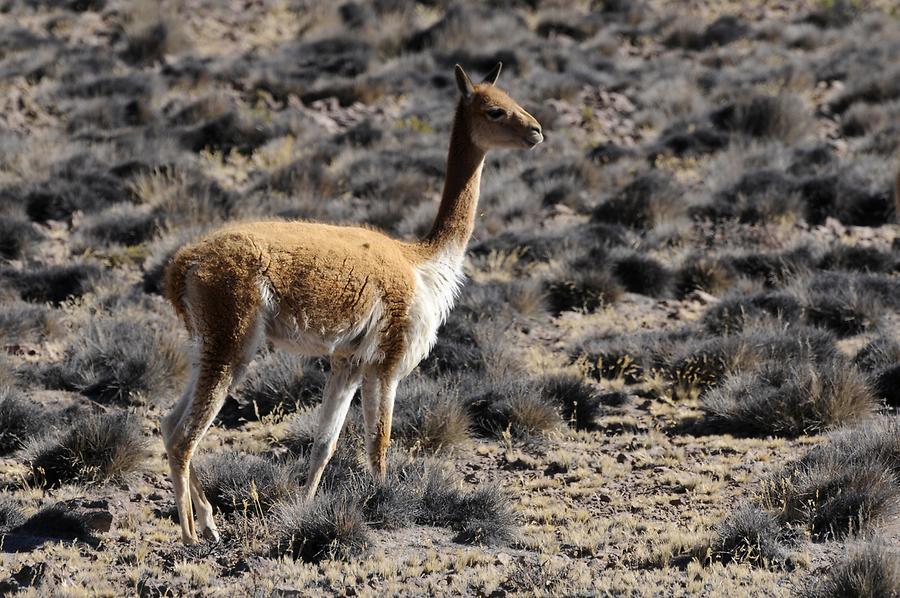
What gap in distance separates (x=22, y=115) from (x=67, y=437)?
41.7 ft

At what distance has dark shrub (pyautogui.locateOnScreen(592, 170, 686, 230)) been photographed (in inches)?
575

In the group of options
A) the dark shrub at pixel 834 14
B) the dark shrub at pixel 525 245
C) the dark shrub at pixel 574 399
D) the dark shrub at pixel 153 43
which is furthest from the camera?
the dark shrub at pixel 834 14

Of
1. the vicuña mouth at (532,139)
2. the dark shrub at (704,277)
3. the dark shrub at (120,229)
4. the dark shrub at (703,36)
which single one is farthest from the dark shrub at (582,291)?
the dark shrub at (703,36)

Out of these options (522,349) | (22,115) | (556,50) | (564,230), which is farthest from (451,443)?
(556,50)

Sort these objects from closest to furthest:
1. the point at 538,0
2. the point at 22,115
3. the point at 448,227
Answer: the point at 448,227, the point at 22,115, the point at 538,0

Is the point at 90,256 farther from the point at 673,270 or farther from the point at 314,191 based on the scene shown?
the point at 673,270

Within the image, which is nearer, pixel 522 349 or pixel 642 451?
pixel 642 451

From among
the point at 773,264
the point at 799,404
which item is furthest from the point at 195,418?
the point at 773,264

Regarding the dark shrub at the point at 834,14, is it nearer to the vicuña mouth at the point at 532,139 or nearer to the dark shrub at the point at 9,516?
the vicuña mouth at the point at 532,139

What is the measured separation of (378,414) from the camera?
6.62 metres

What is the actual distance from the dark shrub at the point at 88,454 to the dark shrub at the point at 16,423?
15.1 inches

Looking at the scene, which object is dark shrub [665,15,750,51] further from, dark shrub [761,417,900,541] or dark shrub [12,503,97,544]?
dark shrub [12,503,97,544]

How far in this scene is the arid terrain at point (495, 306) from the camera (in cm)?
617

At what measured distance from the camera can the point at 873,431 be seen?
744 cm
